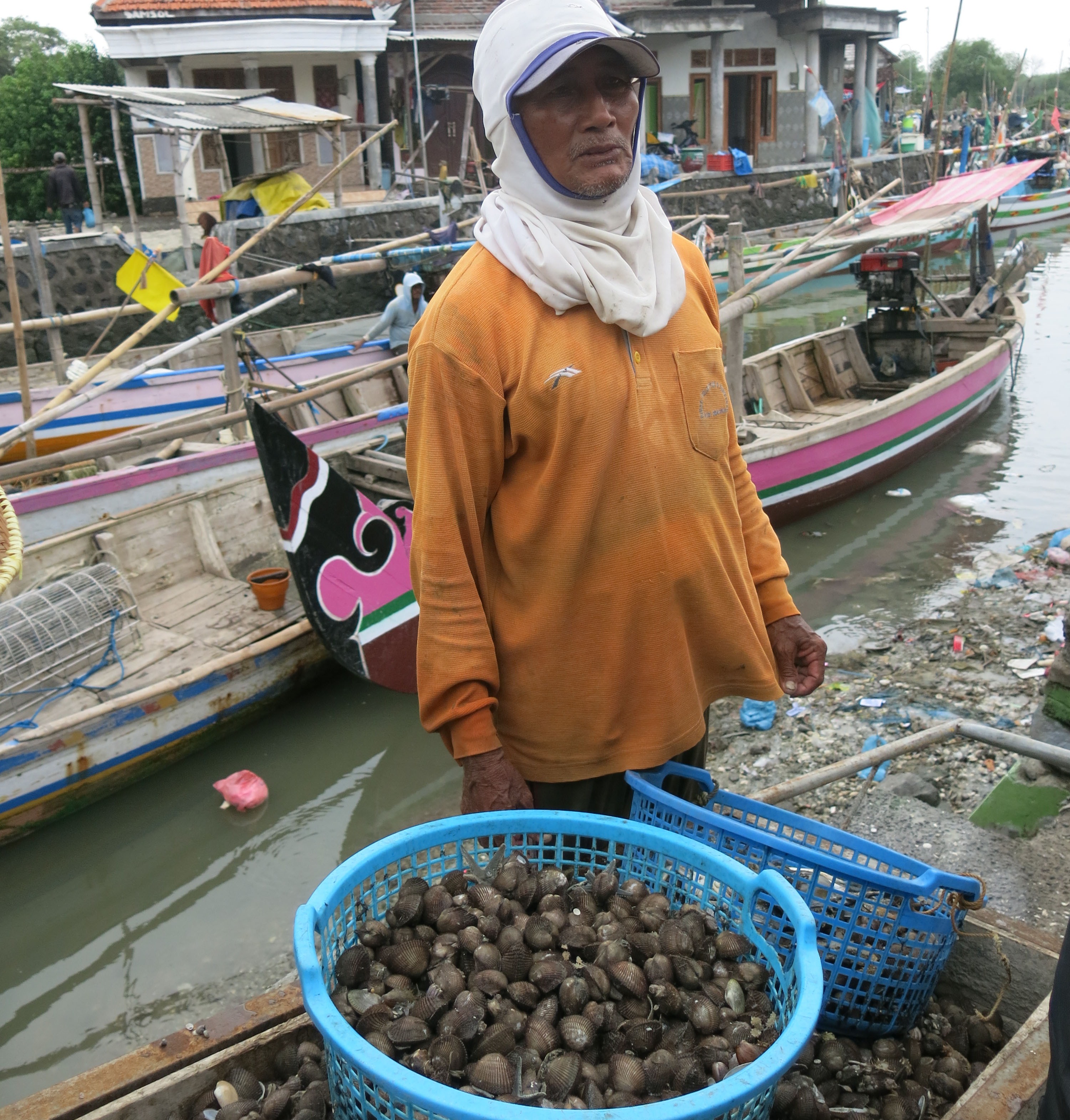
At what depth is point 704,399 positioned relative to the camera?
69.9 inches

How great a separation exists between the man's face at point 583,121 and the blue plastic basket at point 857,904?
1110mm

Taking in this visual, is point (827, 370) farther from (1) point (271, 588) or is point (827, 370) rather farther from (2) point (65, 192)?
(2) point (65, 192)

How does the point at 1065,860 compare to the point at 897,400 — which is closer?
the point at 1065,860

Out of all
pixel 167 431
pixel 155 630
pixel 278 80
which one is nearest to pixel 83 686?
pixel 155 630

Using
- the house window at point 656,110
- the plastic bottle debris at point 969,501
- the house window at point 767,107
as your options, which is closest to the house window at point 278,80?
the house window at point 656,110

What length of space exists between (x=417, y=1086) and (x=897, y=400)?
28.3 ft

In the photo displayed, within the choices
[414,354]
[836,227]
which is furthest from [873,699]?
[836,227]

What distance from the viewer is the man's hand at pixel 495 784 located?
5.66 feet

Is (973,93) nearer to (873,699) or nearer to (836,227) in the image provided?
(836,227)

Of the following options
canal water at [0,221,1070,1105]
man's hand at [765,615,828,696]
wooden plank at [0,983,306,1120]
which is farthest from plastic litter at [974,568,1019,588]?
wooden plank at [0,983,306,1120]

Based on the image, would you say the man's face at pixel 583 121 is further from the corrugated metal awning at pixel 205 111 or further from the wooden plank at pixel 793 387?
the corrugated metal awning at pixel 205 111

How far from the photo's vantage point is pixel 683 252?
6.38 feet

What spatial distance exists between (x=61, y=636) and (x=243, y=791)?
4.14 ft

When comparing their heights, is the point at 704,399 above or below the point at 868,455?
above
